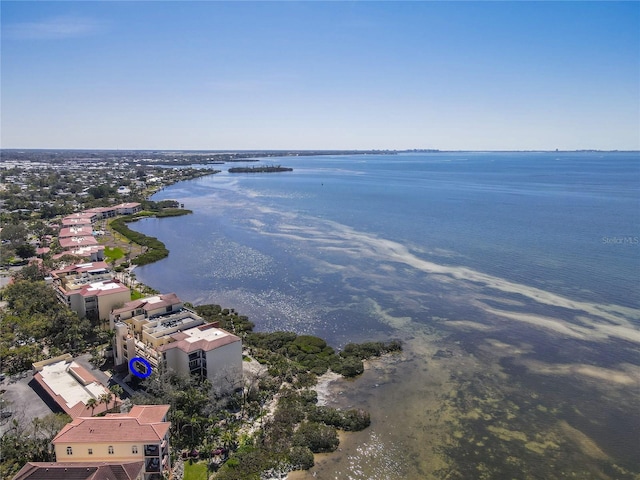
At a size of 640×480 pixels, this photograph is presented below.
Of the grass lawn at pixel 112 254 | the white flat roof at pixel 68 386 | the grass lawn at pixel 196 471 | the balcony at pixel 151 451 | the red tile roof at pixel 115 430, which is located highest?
the red tile roof at pixel 115 430

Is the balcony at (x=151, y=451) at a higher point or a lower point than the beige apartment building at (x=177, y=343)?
lower

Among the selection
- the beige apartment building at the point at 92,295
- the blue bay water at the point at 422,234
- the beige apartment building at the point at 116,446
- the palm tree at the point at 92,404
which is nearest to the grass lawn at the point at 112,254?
the blue bay water at the point at 422,234

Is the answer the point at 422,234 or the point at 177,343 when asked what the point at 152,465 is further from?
the point at 422,234

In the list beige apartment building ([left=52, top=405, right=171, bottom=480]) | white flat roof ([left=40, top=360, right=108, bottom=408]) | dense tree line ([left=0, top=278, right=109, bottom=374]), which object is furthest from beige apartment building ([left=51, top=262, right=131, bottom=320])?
beige apartment building ([left=52, top=405, right=171, bottom=480])

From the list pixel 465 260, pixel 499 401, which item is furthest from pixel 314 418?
pixel 465 260

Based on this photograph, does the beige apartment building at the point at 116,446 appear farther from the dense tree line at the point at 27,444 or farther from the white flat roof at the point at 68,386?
the white flat roof at the point at 68,386

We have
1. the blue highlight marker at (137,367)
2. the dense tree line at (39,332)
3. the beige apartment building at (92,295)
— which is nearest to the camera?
the blue highlight marker at (137,367)

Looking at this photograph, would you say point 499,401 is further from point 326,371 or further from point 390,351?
point 326,371
